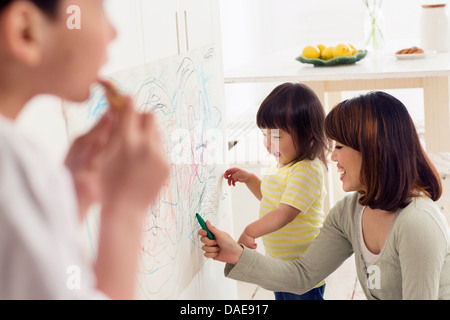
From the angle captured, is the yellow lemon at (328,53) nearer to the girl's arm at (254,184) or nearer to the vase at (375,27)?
the vase at (375,27)

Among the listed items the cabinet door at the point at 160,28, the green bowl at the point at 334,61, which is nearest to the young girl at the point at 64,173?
the cabinet door at the point at 160,28

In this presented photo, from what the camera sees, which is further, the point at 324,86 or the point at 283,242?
the point at 324,86

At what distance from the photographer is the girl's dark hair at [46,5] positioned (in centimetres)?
57

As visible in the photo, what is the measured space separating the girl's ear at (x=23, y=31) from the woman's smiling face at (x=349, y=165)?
87 cm

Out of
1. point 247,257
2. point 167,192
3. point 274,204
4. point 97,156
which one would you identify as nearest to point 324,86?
point 274,204

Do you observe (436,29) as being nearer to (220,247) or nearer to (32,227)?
(220,247)

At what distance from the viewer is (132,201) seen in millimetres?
662

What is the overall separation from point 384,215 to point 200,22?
1.91 feet

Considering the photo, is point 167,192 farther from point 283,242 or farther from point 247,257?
point 283,242

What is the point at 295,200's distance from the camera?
1.60 metres

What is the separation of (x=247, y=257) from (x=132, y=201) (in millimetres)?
759

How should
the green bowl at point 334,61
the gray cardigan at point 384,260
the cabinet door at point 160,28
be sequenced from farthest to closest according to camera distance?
the green bowl at point 334,61 < the gray cardigan at point 384,260 < the cabinet door at point 160,28

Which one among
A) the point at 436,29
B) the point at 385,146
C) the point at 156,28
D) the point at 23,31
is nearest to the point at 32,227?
the point at 23,31

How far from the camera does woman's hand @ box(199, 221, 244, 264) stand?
4.48 ft
